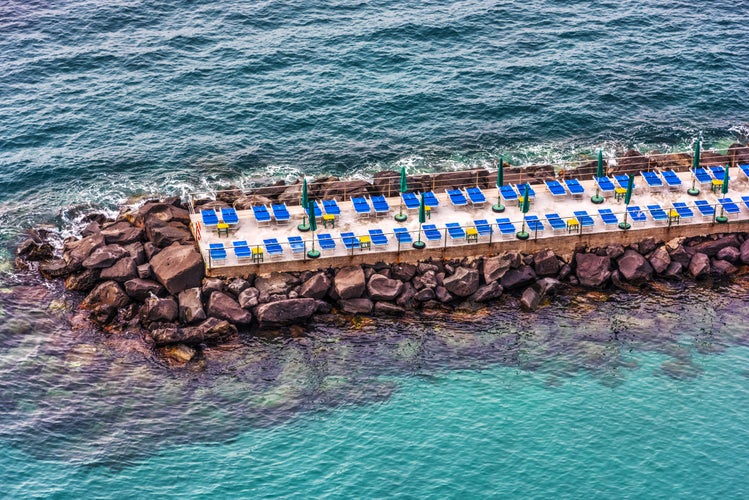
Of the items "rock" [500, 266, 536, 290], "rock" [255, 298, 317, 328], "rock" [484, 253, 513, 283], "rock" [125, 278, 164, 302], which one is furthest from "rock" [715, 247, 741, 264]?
"rock" [125, 278, 164, 302]

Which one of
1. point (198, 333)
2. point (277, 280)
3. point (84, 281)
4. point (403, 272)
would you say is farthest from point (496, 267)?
point (84, 281)

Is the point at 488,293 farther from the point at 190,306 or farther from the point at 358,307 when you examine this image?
the point at 190,306

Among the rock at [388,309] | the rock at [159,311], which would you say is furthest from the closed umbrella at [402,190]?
the rock at [159,311]

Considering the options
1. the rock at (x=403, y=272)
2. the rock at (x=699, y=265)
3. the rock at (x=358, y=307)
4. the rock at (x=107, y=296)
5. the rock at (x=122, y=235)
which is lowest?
the rock at (x=699, y=265)

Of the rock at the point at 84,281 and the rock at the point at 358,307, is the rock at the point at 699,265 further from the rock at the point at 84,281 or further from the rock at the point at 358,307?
the rock at the point at 84,281

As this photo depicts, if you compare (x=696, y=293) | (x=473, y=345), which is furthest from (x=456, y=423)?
(x=696, y=293)

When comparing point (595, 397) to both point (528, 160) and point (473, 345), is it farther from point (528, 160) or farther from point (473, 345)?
point (528, 160)
